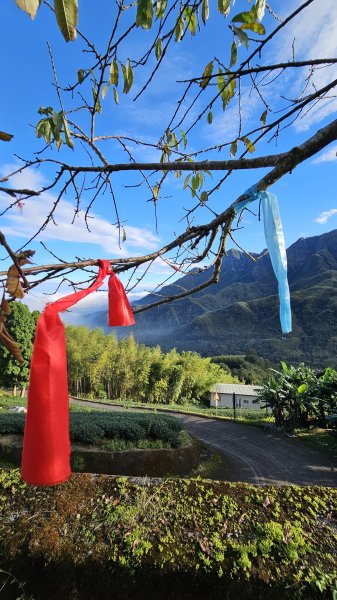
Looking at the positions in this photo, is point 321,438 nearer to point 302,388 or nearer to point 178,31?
point 302,388

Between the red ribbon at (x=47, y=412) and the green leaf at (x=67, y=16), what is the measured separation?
62 cm

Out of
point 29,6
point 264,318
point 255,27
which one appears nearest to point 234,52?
point 255,27

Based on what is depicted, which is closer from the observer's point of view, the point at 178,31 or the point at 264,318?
the point at 178,31

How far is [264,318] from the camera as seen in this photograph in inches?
3002

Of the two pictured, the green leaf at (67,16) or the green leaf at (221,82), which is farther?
the green leaf at (221,82)

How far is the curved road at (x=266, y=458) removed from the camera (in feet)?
20.9

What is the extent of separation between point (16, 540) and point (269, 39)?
9.96 feet

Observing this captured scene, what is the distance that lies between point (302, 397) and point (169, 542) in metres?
8.15

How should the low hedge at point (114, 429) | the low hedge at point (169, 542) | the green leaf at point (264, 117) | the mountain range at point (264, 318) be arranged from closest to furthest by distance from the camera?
the green leaf at point (264, 117) < the low hedge at point (169, 542) < the low hedge at point (114, 429) < the mountain range at point (264, 318)

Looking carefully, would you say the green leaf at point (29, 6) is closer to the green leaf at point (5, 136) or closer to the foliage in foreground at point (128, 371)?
the green leaf at point (5, 136)

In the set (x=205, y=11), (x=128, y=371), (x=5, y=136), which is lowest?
(x=128, y=371)

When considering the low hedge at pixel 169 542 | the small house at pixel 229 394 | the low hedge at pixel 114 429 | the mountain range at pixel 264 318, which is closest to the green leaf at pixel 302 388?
the low hedge at pixel 114 429

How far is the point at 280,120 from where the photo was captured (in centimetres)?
134

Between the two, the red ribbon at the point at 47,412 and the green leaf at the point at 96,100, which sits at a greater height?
the green leaf at the point at 96,100
